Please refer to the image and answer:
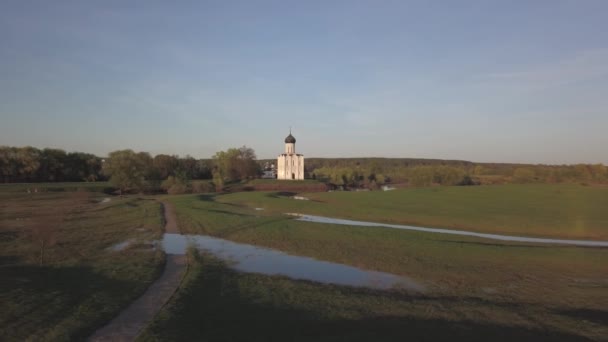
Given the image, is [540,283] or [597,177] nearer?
[540,283]

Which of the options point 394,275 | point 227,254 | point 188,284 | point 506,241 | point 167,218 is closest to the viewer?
point 188,284

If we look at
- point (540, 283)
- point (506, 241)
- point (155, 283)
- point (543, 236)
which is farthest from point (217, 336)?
point (543, 236)

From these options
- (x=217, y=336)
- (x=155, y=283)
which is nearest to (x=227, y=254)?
(x=155, y=283)

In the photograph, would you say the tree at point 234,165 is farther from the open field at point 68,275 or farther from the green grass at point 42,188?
the open field at point 68,275

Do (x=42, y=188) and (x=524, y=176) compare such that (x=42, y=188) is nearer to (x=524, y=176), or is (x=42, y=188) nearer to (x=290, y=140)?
(x=290, y=140)

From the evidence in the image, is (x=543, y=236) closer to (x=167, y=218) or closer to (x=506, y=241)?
(x=506, y=241)

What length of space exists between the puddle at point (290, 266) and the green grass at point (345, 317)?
4.17 feet

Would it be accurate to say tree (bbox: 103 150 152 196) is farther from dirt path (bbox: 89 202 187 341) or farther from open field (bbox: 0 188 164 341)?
dirt path (bbox: 89 202 187 341)

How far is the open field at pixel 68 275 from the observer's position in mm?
8914

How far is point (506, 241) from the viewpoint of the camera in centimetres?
2208

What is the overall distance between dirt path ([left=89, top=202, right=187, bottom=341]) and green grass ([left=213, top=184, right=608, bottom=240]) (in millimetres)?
20196

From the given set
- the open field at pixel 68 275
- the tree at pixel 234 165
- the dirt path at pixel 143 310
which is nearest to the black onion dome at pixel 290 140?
the tree at pixel 234 165

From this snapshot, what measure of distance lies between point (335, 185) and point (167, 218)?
68.1m

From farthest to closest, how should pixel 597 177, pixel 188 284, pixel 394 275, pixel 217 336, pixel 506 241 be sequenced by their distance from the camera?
pixel 597 177 < pixel 506 241 < pixel 394 275 < pixel 188 284 < pixel 217 336
